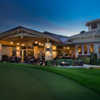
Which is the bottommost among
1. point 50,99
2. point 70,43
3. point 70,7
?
point 50,99

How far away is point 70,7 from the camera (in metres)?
34.6

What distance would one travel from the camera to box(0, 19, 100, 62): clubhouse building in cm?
1263

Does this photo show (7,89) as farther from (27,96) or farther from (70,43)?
(70,43)

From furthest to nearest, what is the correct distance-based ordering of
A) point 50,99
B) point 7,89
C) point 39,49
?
point 39,49 < point 7,89 < point 50,99

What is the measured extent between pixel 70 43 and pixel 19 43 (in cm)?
803

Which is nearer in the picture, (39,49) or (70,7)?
(39,49)

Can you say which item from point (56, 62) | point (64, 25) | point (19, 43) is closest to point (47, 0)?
point (64, 25)

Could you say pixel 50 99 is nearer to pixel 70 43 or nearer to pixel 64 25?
pixel 70 43

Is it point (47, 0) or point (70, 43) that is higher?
point (47, 0)

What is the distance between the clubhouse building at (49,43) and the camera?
1263cm

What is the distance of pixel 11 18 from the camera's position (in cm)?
3234

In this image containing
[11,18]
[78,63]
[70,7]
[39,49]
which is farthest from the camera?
[70,7]

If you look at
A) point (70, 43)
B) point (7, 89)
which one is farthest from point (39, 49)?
point (7, 89)

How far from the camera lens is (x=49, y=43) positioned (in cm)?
1243
